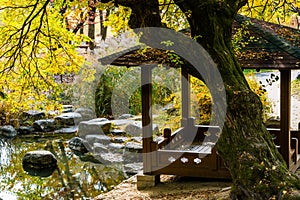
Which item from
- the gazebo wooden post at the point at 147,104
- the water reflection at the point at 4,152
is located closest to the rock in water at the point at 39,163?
the water reflection at the point at 4,152

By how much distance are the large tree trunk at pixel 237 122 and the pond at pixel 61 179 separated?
13.4ft

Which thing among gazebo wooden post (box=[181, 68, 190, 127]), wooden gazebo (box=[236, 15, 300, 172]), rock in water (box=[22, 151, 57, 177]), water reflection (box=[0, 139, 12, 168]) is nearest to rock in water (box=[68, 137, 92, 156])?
rock in water (box=[22, 151, 57, 177])

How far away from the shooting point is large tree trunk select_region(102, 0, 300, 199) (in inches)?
183

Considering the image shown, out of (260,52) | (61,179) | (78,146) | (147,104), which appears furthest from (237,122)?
(78,146)

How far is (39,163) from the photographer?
10.2m

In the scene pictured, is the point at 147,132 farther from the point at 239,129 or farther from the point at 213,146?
the point at 239,129

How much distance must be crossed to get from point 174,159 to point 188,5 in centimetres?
293

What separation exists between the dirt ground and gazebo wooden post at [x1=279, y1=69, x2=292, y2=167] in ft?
3.22

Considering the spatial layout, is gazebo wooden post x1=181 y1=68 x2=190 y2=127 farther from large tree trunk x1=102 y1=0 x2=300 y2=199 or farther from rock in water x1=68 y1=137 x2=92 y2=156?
rock in water x1=68 y1=137 x2=92 y2=156

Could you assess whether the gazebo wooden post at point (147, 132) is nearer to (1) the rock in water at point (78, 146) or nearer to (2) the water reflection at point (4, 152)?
(1) the rock in water at point (78, 146)

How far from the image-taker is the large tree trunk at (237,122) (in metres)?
4.65

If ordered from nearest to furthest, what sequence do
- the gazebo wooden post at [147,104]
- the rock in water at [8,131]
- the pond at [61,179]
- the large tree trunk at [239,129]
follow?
the large tree trunk at [239,129] < the gazebo wooden post at [147,104] < the pond at [61,179] < the rock in water at [8,131]

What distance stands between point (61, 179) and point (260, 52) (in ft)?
16.0

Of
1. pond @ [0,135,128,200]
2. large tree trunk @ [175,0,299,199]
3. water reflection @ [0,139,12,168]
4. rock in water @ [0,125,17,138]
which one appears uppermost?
large tree trunk @ [175,0,299,199]
